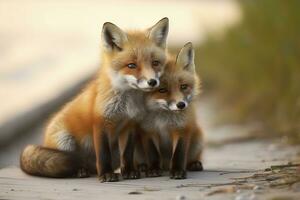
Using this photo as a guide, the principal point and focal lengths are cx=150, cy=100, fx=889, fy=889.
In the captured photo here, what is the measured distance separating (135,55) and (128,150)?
85cm

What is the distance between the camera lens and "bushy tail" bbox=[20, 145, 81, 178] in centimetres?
781

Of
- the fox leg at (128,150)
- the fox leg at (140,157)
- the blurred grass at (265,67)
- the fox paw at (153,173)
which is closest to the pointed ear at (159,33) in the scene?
the fox leg at (128,150)

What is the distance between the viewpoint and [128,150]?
7805mm

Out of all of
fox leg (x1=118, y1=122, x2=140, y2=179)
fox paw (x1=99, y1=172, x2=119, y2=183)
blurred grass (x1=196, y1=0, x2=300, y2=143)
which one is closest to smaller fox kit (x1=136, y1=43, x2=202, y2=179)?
fox leg (x1=118, y1=122, x2=140, y2=179)

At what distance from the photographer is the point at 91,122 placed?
25.9 ft

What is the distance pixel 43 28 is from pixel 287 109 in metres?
16.3

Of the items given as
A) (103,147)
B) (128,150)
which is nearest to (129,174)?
(128,150)

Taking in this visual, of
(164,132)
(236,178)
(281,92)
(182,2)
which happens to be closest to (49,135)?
(164,132)

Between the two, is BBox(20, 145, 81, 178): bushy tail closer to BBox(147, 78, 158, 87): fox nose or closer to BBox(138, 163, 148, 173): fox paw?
BBox(138, 163, 148, 173): fox paw

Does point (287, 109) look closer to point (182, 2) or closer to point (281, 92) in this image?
point (281, 92)

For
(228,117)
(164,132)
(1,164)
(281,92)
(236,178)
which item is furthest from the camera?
(228,117)

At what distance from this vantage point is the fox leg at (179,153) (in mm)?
7738

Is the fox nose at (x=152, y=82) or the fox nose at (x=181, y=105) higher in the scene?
the fox nose at (x=152, y=82)

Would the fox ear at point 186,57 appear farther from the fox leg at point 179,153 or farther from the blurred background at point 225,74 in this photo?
the blurred background at point 225,74
